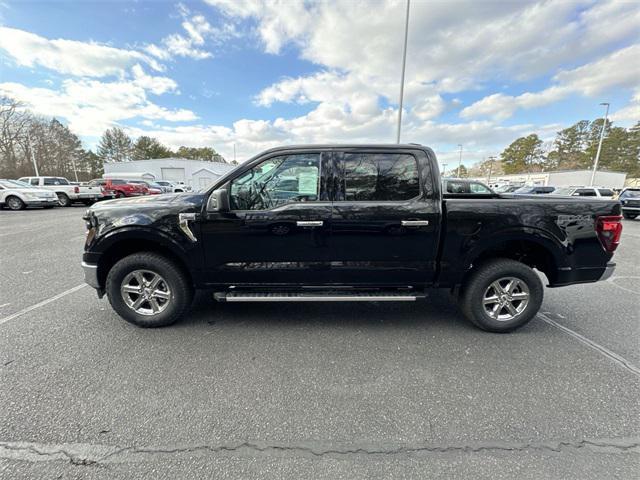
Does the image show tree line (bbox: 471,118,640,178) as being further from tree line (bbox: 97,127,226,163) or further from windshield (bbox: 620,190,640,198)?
tree line (bbox: 97,127,226,163)

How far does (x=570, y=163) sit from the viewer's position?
204ft

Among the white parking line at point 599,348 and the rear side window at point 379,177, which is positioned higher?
the rear side window at point 379,177

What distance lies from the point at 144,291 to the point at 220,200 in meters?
1.38

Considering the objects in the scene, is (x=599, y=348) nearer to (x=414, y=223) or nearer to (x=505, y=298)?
(x=505, y=298)

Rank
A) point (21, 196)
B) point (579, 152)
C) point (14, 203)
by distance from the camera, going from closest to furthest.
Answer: point (21, 196) < point (14, 203) < point (579, 152)

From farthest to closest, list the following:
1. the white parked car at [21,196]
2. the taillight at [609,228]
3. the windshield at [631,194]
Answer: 1. the windshield at [631,194]
2. the white parked car at [21,196]
3. the taillight at [609,228]

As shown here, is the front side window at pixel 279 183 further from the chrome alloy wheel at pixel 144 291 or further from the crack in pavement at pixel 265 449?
the crack in pavement at pixel 265 449

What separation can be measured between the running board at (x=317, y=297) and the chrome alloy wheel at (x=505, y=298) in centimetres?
77

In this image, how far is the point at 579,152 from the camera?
201ft

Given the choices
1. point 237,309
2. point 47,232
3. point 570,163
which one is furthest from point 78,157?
point 570,163

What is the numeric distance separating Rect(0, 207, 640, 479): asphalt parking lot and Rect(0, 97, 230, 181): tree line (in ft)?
156

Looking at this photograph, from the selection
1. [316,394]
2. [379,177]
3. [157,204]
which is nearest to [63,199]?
[157,204]

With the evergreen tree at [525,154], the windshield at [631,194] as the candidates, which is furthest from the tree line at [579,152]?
the windshield at [631,194]

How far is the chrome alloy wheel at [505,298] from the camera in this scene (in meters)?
3.23
